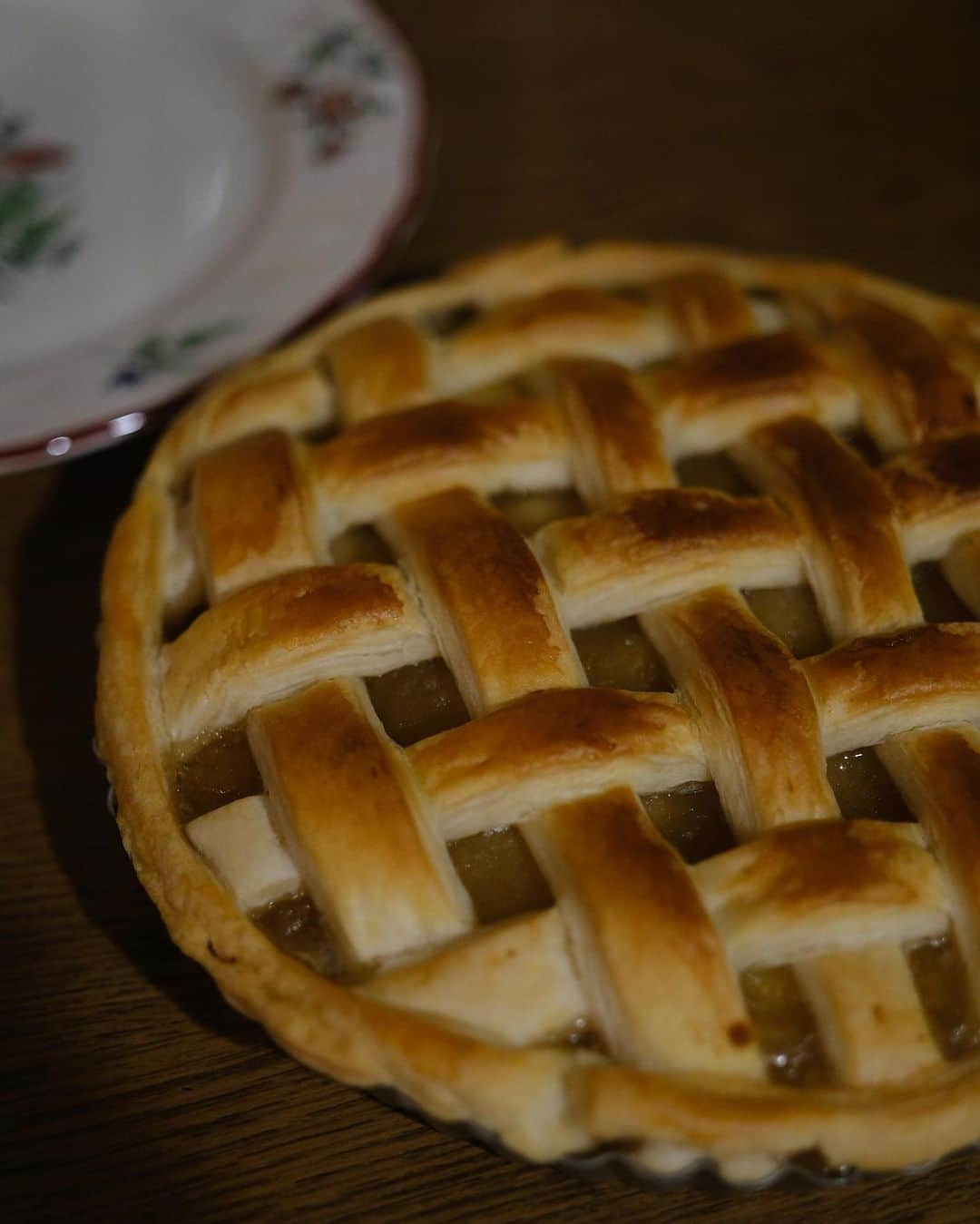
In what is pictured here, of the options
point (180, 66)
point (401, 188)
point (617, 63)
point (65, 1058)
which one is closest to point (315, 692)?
point (65, 1058)

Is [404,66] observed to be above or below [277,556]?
above

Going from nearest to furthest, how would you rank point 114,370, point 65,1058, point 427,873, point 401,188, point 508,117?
point 427,873
point 65,1058
point 114,370
point 401,188
point 508,117

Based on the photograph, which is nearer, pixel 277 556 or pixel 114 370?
pixel 277 556

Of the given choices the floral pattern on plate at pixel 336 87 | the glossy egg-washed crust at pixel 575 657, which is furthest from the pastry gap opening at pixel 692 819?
the floral pattern on plate at pixel 336 87

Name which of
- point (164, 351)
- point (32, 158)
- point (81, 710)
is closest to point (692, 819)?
point (81, 710)

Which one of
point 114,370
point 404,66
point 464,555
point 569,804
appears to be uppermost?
point 404,66

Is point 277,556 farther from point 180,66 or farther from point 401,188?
point 180,66

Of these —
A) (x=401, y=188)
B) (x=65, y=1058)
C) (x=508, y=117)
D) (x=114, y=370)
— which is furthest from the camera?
(x=508, y=117)

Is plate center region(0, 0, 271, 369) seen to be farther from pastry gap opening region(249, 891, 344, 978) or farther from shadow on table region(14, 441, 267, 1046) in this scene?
pastry gap opening region(249, 891, 344, 978)

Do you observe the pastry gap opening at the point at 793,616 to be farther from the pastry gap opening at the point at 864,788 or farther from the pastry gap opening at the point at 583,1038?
Result: the pastry gap opening at the point at 583,1038
